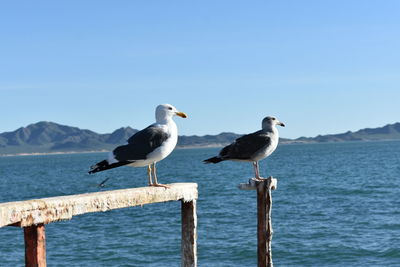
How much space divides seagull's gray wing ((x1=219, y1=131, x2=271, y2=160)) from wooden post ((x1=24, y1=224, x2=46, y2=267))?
536 cm

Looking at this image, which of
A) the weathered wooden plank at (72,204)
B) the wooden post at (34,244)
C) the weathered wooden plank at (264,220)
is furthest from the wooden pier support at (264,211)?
the wooden post at (34,244)

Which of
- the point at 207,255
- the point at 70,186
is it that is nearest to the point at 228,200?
the point at 207,255

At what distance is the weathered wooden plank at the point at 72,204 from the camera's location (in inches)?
277

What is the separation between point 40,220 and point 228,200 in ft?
130

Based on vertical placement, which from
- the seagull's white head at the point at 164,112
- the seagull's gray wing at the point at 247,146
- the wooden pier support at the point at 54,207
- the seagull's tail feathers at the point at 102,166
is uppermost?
the seagull's white head at the point at 164,112

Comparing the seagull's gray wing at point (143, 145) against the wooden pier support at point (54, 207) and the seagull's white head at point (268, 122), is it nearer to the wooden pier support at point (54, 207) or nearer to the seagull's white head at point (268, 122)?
the wooden pier support at point (54, 207)

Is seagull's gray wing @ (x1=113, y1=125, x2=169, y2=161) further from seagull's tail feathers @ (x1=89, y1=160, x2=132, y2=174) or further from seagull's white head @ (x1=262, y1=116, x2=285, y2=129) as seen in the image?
seagull's white head @ (x1=262, y1=116, x2=285, y2=129)

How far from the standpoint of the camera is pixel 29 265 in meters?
7.52

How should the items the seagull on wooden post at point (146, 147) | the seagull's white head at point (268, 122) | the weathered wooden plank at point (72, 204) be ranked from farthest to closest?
the seagull's white head at point (268, 122) → the seagull on wooden post at point (146, 147) → the weathered wooden plank at point (72, 204)


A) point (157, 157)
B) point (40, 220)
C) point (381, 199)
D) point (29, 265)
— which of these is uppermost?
point (157, 157)

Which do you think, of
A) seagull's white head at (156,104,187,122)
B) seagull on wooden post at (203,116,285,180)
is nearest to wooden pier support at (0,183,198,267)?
seagull's white head at (156,104,187,122)

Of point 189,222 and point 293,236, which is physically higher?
point 189,222

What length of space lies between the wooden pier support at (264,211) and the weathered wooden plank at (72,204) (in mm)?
2712

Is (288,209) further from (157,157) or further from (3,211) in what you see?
(3,211)
